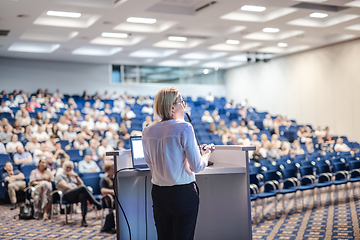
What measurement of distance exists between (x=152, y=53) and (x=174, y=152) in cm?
1178

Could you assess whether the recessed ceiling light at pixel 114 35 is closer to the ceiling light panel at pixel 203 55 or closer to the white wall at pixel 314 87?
the ceiling light panel at pixel 203 55

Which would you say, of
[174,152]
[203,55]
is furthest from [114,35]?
[174,152]

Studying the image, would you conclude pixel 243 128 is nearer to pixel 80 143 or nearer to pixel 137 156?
pixel 80 143

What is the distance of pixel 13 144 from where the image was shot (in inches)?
315

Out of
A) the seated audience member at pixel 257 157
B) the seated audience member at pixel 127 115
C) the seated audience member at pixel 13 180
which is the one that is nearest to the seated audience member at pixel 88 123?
the seated audience member at pixel 127 115

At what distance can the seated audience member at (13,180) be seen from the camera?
21.4ft

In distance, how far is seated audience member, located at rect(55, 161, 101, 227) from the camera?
5.48 metres

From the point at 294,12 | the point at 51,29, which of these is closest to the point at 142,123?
the point at 51,29

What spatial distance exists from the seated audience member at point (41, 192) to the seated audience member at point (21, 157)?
154 centimetres

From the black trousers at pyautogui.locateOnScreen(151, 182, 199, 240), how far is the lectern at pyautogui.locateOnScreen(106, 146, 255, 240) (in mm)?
724

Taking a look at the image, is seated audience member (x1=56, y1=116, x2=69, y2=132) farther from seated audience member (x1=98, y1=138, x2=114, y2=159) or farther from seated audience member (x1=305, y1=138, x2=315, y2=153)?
seated audience member (x1=305, y1=138, x2=315, y2=153)

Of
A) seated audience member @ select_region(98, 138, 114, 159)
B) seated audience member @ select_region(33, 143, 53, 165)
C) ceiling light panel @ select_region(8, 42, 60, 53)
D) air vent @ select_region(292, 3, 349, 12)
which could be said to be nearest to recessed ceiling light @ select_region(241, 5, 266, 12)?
air vent @ select_region(292, 3, 349, 12)

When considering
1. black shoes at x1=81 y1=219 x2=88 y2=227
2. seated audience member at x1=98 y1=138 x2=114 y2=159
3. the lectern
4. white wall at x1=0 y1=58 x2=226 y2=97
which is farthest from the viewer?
white wall at x1=0 y1=58 x2=226 y2=97

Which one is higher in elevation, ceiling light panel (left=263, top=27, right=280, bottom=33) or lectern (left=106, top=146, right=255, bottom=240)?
ceiling light panel (left=263, top=27, right=280, bottom=33)
